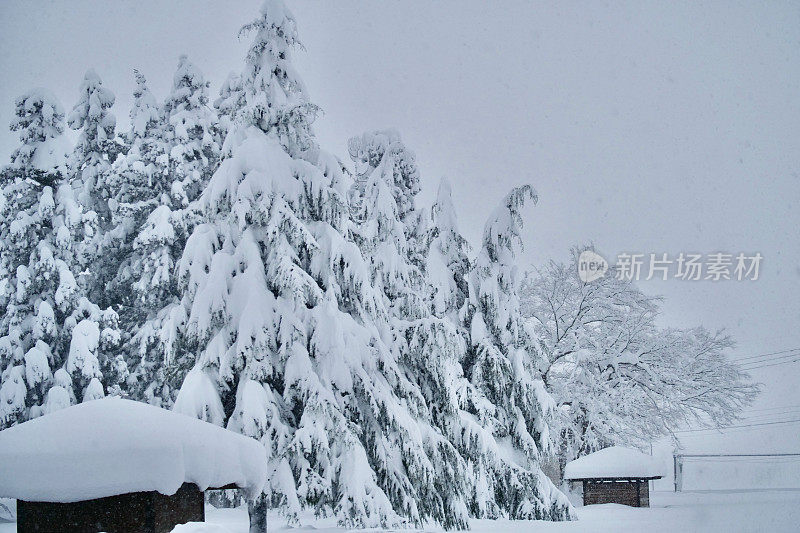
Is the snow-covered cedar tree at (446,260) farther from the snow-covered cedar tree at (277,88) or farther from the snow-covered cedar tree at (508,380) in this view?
the snow-covered cedar tree at (277,88)

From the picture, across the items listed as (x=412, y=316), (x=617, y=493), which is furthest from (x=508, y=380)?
(x=617, y=493)

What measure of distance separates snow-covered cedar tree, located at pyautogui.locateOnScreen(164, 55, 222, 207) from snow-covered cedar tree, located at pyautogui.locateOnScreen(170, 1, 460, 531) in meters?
8.84

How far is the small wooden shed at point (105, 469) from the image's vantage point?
360 inches

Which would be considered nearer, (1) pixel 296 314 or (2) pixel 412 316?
(1) pixel 296 314

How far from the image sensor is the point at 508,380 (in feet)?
81.1

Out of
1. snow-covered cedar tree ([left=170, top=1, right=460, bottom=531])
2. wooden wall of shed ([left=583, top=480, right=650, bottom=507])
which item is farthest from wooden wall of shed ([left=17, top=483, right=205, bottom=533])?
wooden wall of shed ([left=583, top=480, right=650, bottom=507])

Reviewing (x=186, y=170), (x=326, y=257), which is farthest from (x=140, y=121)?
(x=326, y=257)

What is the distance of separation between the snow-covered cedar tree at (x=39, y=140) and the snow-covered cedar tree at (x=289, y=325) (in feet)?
32.0

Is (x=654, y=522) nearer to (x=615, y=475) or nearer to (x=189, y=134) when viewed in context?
(x=615, y=475)

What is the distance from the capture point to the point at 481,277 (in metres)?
25.5

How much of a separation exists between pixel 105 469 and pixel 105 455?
0.15m

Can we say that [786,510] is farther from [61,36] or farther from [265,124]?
[61,36]

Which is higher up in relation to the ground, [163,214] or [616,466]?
[163,214]

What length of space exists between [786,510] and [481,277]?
1306 centimetres
